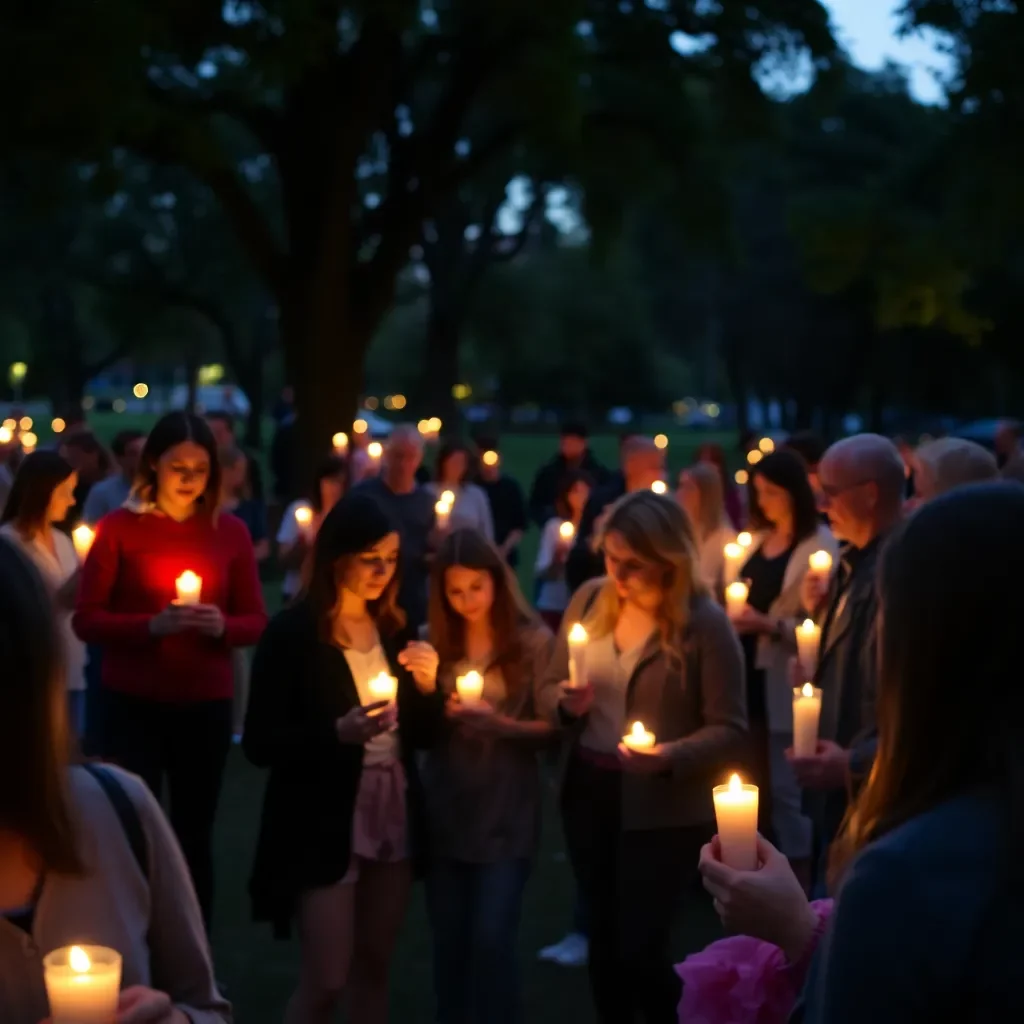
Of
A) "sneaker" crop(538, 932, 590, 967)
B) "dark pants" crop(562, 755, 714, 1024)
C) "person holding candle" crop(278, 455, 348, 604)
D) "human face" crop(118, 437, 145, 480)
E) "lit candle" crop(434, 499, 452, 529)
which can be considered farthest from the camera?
"lit candle" crop(434, 499, 452, 529)

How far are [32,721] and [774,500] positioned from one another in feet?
18.5

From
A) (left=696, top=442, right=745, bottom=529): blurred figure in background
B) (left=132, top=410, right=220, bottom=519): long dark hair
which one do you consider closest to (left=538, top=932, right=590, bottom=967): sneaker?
(left=132, top=410, right=220, bottom=519): long dark hair

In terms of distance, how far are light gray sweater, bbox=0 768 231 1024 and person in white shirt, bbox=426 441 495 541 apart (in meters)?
8.94

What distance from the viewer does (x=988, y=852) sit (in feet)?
6.48

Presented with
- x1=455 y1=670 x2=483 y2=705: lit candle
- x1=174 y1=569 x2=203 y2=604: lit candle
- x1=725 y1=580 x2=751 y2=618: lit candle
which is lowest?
x1=455 y1=670 x2=483 y2=705: lit candle

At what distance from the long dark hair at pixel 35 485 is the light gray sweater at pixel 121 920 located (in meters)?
5.11

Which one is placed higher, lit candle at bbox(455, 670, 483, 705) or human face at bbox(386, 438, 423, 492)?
human face at bbox(386, 438, 423, 492)

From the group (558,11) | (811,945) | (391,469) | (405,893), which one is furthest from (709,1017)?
(558,11)

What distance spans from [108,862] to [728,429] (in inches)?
4095

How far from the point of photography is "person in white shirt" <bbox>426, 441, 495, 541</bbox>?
11969 mm

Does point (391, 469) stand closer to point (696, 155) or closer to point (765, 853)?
point (765, 853)

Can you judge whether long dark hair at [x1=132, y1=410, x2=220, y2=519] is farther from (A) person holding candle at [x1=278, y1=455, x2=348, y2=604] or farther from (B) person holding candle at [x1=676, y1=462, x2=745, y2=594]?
(A) person holding candle at [x1=278, y1=455, x2=348, y2=604]

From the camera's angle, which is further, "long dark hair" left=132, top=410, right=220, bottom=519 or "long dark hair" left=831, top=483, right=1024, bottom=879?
"long dark hair" left=132, top=410, right=220, bottom=519

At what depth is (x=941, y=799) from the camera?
2045mm
